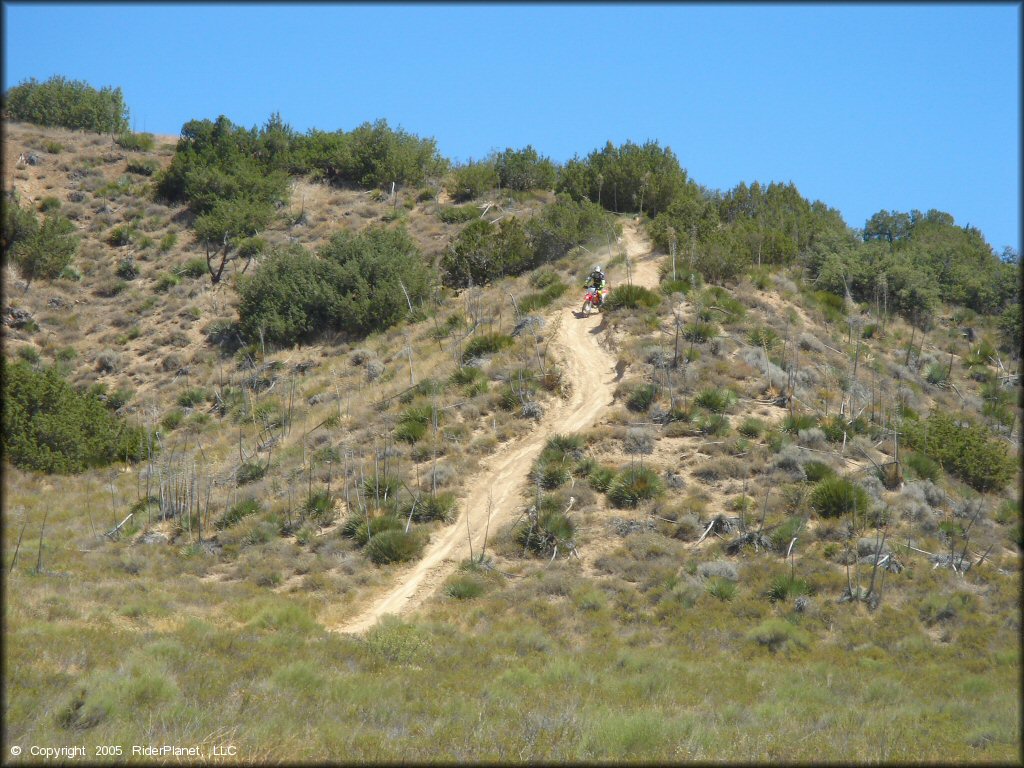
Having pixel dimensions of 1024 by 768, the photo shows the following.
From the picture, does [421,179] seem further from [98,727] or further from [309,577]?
[98,727]

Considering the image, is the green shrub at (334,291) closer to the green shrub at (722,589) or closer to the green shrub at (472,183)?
the green shrub at (472,183)

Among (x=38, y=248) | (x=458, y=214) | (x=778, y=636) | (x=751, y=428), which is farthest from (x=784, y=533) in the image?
(x=38, y=248)

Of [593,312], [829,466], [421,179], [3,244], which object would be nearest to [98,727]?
[3,244]

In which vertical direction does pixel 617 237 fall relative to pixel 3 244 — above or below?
above

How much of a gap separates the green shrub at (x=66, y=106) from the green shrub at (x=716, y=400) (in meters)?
46.3

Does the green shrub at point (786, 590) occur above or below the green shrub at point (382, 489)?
below

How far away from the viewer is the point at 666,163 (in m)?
41.5

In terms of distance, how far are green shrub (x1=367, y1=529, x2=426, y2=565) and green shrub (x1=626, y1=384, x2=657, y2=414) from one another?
734 cm

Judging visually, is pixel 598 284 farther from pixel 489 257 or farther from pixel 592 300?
pixel 489 257

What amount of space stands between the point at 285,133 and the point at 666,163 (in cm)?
2242

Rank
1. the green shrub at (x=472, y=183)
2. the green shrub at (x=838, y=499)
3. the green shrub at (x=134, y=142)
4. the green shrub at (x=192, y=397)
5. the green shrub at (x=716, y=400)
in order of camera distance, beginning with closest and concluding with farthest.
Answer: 1. the green shrub at (x=838, y=499)
2. the green shrub at (x=716, y=400)
3. the green shrub at (x=192, y=397)
4. the green shrub at (x=472, y=183)
5. the green shrub at (x=134, y=142)

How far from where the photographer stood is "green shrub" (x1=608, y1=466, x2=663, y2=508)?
2073 cm

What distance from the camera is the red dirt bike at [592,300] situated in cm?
2895

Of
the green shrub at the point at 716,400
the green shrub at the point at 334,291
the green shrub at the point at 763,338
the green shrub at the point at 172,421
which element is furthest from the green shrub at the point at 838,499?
the green shrub at the point at 172,421
